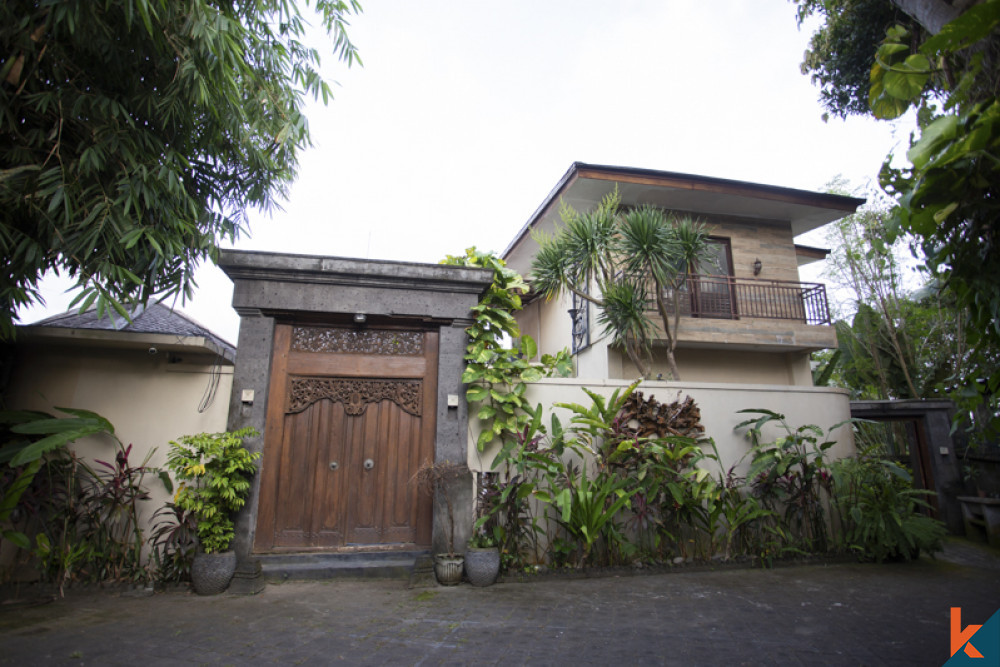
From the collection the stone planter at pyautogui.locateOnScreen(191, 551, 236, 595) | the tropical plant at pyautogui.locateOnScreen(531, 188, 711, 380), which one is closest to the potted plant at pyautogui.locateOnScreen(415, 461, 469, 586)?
the stone planter at pyautogui.locateOnScreen(191, 551, 236, 595)

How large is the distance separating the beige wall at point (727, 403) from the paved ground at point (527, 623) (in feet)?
4.82

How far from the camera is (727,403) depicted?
19.7 ft

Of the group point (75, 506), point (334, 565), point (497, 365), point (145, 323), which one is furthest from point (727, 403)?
point (145, 323)

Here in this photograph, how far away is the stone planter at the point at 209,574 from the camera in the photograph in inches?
168

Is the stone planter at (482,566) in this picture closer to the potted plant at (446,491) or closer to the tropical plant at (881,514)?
the potted plant at (446,491)

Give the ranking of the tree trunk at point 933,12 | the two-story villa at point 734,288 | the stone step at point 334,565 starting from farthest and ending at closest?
the two-story villa at point 734,288 → the stone step at point 334,565 → the tree trunk at point 933,12

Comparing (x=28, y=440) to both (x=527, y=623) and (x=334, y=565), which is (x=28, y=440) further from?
(x=527, y=623)

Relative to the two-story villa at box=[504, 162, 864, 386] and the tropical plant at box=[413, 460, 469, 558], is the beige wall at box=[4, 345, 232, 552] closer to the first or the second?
the tropical plant at box=[413, 460, 469, 558]

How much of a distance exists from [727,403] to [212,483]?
218 inches

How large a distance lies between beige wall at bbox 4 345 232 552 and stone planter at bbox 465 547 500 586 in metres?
2.79

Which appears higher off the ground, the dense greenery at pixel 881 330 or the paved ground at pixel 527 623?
the dense greenery at pixel 881 330

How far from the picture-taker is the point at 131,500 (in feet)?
14.9

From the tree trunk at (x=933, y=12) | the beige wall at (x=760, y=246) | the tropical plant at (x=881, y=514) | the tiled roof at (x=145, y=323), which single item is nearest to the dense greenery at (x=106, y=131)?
the tiled roof at (x=145, y=323)

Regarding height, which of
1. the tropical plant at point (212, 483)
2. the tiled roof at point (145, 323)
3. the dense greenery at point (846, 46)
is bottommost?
the tropical plant at point (212, 483)
